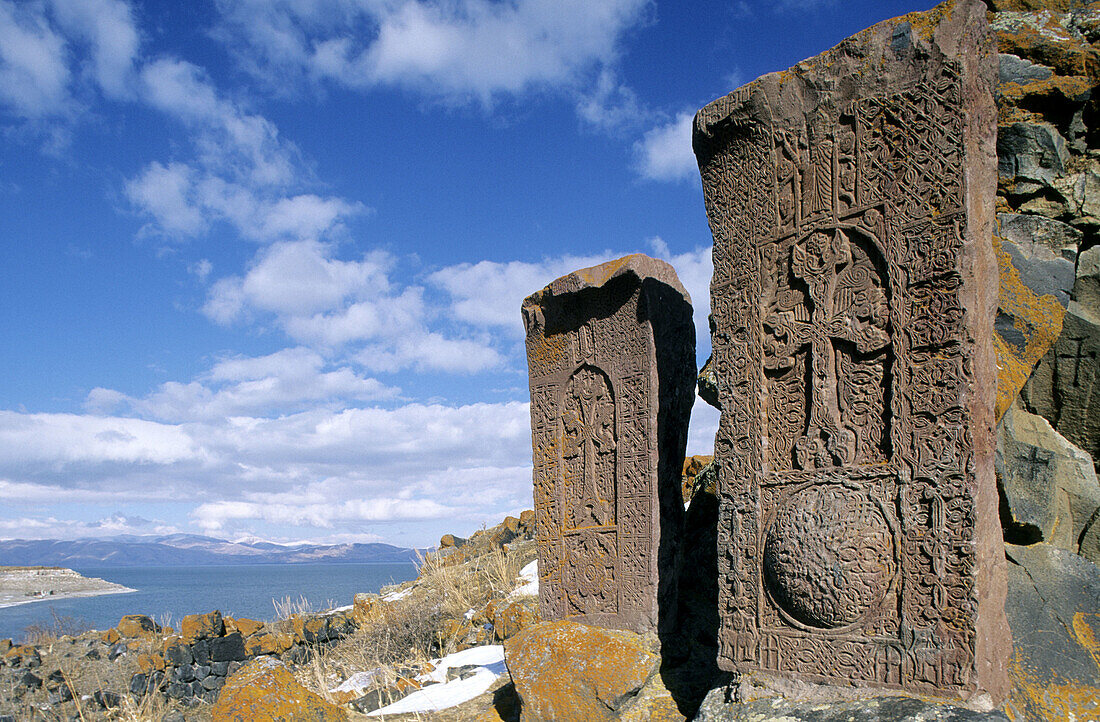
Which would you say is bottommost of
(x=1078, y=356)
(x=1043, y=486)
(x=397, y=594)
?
(x=397, y=594)

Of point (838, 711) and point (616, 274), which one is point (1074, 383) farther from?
point (616, 274)

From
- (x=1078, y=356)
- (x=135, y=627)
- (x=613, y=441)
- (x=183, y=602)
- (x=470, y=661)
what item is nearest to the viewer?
(x=1078, y=356)

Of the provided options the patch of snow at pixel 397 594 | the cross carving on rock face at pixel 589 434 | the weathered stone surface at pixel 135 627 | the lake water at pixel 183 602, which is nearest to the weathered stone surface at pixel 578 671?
the cross carving on rock face at pixel 589 434

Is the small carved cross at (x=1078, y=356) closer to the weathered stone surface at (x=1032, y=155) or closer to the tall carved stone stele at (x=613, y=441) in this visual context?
the weathered stone surface at (x=1032, y=155)

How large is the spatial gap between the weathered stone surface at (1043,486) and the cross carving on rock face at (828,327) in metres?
1.39

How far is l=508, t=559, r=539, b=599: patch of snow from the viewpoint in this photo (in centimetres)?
930

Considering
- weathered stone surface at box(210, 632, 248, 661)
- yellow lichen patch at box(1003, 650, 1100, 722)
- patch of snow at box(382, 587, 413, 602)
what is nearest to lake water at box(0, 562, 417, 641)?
patch of snow at box(382, 587, 413, 602)

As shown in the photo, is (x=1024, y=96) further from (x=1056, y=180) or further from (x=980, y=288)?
(x=980, y=288)

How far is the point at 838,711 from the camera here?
3375 mm

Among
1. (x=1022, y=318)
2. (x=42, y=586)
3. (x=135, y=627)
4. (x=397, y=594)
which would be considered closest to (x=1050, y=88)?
(x=1022, y=318)

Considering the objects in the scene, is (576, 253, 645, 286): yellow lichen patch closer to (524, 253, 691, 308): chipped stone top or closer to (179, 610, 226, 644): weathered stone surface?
(524, 253, 691, 308): chipped stone top

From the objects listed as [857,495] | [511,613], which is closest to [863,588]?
[857,495]

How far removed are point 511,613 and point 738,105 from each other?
578 cm

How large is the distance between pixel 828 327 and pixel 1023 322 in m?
1.28
